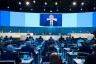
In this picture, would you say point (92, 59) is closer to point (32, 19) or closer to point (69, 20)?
point (69, 20)

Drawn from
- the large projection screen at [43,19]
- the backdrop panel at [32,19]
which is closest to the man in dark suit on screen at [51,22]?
the large projection screen at [43,19]

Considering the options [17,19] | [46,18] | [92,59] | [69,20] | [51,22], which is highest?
[46,18]

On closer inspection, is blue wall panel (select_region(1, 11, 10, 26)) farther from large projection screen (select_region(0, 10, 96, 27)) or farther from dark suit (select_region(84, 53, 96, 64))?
dark suit (select_region(84, 53, 96, 64))

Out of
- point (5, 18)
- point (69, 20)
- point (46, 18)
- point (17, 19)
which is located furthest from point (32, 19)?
point (69, 20)

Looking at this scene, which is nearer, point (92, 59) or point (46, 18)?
point (92, 59)

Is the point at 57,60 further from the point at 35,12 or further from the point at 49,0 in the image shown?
the point at 35,12

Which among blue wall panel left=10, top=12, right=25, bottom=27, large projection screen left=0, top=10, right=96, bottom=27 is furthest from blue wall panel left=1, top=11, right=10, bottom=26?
blue wall panel left=10, top=12, right=25, bottom=27

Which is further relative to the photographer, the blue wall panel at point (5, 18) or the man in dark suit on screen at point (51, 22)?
the man in dark suit on screen at point (51, 22)

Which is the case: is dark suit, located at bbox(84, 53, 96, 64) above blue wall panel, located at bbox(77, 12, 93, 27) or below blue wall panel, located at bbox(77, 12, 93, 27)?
below

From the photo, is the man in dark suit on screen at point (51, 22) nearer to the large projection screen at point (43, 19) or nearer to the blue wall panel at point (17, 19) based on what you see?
the large projection screen at point (43, 19)

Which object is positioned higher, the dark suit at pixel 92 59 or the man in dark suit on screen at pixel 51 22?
the man in dark suit on screen at pixel 51 22

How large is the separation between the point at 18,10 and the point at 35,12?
250cm

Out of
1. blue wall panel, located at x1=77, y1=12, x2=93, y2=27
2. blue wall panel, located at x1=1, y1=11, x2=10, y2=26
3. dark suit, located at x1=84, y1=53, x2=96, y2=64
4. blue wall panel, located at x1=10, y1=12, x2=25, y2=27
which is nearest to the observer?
Result: dark suit, located at x1=84, y1=53, x2=96, y2=64

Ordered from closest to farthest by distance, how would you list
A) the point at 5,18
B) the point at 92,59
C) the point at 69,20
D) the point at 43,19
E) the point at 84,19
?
the point at 92,59
the point at 5,18
the point at 84,19
the point at 69,20
the point at 43,19
